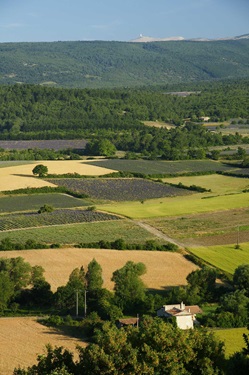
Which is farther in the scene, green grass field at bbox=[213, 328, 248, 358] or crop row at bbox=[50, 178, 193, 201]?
crop row at bbox=[50, 178, 193, 201]

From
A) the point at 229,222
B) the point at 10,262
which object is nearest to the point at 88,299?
the point at 10,262

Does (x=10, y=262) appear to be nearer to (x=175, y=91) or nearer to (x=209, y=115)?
(x=209, y=115)

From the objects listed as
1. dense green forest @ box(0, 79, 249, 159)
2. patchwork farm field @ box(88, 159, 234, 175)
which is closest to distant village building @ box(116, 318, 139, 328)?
patchwork farm field @ box(88, 159, 234, 175)

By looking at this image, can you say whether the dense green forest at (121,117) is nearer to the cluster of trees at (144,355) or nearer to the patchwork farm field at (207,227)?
the patchwork farm field at (207,227)

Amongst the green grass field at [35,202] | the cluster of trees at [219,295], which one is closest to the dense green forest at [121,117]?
the green grass field at [35,202]

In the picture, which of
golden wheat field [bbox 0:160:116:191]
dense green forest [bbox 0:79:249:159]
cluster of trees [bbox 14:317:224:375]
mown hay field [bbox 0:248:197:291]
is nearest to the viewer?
cluster of trees [bbox 14:317:224:375]

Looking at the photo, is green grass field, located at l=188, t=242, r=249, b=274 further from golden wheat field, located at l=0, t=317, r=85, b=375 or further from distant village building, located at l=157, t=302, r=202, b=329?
golden wheat field, located at l=0, t=317, r=85, b=375
